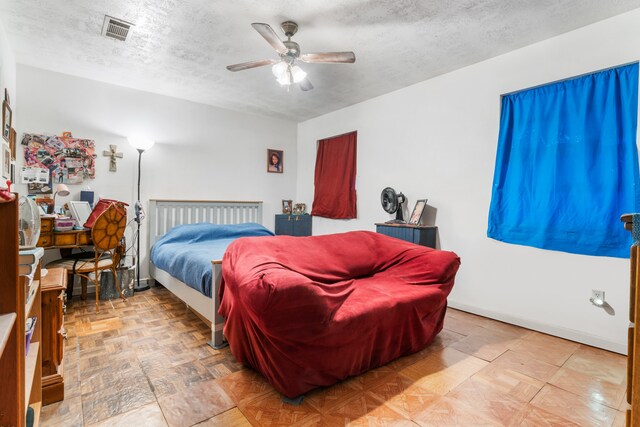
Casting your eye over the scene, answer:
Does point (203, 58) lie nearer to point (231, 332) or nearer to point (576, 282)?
point (231, 332)

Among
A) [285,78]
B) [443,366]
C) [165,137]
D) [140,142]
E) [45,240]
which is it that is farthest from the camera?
[165,137]

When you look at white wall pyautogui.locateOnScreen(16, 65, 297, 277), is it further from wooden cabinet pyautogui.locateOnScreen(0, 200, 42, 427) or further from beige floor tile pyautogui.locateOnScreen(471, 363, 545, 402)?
beige floor tile pyautogui.locateOnScreen(471, 363, 545, 402)

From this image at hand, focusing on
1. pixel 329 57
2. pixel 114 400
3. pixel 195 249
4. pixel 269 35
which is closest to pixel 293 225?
pixel 195 249

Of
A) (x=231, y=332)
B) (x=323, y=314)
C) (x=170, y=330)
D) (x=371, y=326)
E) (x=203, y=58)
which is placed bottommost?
(x=170, y=330)

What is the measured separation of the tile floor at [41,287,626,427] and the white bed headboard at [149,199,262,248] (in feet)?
5.32

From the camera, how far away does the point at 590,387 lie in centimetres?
188

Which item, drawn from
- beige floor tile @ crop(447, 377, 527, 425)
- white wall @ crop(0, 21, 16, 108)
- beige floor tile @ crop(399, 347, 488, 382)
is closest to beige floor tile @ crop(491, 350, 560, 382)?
beige floor tile @ crop(399, 347, 488, 382)

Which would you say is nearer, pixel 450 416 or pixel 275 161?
pixel 450 416

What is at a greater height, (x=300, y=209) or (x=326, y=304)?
(x=300, y=209)

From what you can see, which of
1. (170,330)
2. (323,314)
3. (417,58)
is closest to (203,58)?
(417,58)

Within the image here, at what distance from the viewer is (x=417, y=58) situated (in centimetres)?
303

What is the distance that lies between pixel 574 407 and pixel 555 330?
1.12m

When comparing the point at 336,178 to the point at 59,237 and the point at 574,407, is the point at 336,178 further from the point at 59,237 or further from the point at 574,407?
the point at 574,407

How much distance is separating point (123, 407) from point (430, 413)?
159 centimetres
